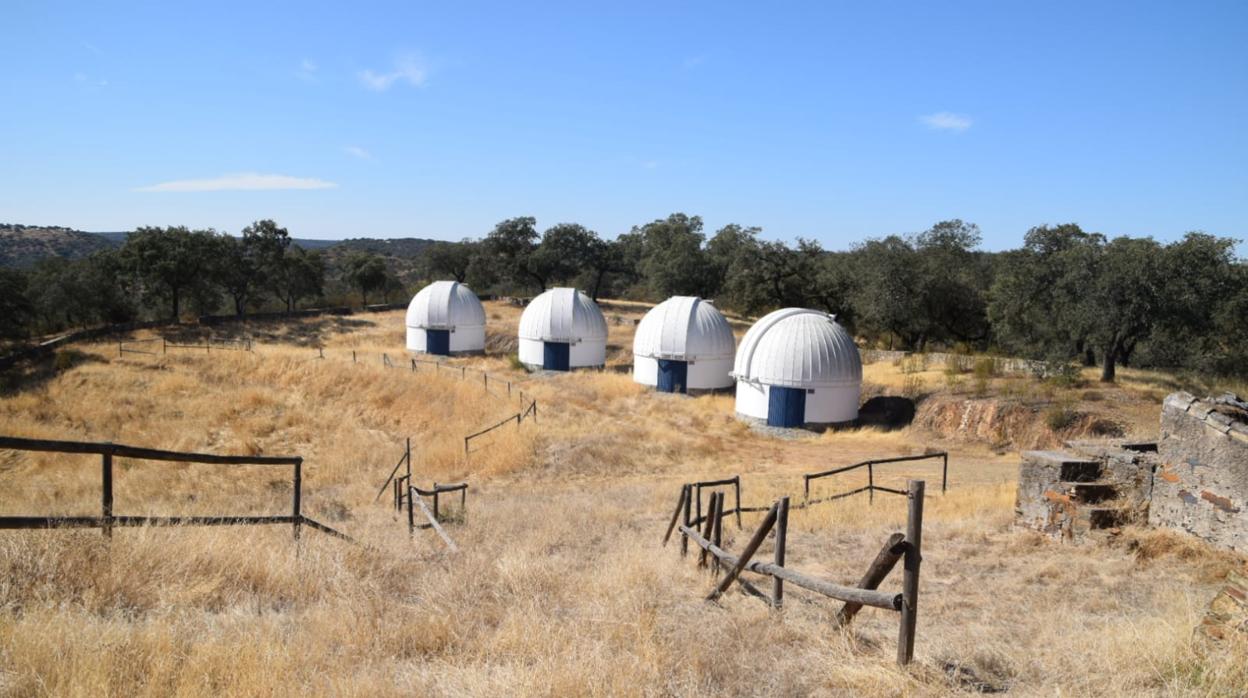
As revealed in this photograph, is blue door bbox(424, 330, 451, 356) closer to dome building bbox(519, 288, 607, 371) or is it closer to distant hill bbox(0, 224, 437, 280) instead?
dome building bbox(519, 288, 607, 371)

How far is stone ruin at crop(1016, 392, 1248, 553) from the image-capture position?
8.83 meters

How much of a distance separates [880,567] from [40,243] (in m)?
120

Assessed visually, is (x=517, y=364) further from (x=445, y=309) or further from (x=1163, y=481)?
(x=1163, y=481)

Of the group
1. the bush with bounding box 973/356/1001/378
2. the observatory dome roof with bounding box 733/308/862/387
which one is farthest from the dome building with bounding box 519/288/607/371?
the bush with bounding box 973/356/1001/378

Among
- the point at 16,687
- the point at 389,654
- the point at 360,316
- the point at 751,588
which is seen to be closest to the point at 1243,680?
the point at 751,588

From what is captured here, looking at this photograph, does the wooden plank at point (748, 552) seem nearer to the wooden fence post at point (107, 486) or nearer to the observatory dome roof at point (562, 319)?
the wooden fence post at point (107, 486)

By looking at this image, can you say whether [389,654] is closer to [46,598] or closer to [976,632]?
[46,598]

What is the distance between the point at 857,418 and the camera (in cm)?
2884

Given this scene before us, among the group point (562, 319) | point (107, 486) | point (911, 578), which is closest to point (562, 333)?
point (562, 319)

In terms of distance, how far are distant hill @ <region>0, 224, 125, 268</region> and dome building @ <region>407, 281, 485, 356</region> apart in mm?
62277

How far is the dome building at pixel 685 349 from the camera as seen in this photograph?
33344mm

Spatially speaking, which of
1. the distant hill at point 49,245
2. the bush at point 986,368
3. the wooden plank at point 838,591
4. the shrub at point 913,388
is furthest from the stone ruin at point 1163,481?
the distant hill at point 49,245

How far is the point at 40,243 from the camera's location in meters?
95.1

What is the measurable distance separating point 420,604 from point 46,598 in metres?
2.58
